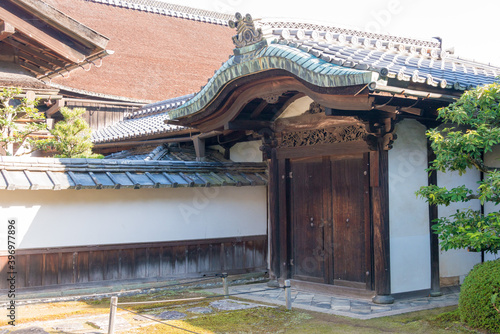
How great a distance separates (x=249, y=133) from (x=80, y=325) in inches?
238

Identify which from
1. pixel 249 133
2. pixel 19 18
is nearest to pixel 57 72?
pixel 19 18

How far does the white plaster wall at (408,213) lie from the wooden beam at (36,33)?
7.26m

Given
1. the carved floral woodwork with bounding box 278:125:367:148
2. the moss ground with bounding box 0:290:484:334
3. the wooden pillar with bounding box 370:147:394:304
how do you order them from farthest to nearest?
the carved floral woodwork with bounding box 278:125:367:148, the wooden pillar with bounding box 370:147:394:304, the moss ground with bounding box 0:290:484:334

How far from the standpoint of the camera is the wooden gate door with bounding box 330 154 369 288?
9.63 metres

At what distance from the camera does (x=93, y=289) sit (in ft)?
32.9

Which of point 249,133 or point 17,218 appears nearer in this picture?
point 17,218

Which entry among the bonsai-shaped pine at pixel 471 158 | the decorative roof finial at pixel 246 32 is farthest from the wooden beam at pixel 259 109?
the bonsai-shaped pine at pixel 471 158

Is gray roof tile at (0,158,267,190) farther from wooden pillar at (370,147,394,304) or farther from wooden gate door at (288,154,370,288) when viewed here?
wooden pillar at (370,147,394,304)

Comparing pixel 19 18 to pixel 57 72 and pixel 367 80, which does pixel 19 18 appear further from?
pixel 367 80

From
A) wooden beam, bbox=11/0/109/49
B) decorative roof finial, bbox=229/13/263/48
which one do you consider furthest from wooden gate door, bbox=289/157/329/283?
A: wooden beam, bbox=11/0/109/49

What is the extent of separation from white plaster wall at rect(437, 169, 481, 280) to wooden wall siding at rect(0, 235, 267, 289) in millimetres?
4270

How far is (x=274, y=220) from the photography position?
11266 millimetres

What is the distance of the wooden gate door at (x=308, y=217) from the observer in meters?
10.5

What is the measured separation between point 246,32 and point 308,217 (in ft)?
13.3
